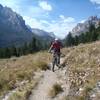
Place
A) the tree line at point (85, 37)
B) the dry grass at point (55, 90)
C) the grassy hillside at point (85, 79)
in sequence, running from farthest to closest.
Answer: the tree line at point (85, 37), the dry grass at point (55, 90), the grassy hillside at point (85, 79)

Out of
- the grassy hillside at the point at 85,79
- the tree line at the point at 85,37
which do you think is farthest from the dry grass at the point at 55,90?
the tree line at the point at 85,37

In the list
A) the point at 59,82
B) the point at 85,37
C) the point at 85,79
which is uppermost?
the point at 85,37

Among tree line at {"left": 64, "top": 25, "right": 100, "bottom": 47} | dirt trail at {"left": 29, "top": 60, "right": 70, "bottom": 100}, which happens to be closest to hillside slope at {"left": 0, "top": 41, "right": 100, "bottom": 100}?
dirt trail at {"left": 29, "top": 60, "right": 70, "bottom": 100}

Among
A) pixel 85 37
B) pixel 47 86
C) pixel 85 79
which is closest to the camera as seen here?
pixel 85 79

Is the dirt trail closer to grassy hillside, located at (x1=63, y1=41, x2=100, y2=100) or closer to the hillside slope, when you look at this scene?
the hillside slope

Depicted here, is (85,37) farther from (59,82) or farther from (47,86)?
(47,86)

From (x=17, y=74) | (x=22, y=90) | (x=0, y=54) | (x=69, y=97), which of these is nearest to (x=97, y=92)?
(x=69, y=97)

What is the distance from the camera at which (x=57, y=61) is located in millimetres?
22188

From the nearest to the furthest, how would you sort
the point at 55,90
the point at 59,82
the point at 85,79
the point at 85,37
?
the point at 55,90, the point at 85,79, the point at 59,82, the point at 85,37

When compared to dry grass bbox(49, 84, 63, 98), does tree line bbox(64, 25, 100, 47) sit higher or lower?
higher

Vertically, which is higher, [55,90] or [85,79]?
[85,79]

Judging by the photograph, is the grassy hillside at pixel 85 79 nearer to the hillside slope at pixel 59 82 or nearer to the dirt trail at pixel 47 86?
the hillside slope at pixel 59 82

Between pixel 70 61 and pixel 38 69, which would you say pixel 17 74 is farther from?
pixel 70 61

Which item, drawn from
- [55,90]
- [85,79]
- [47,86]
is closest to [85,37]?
[47,86]
